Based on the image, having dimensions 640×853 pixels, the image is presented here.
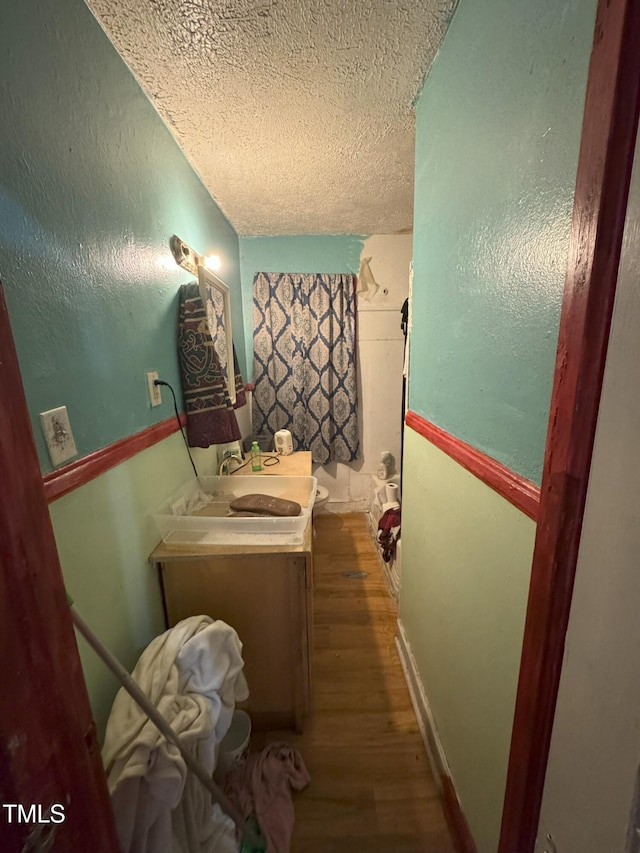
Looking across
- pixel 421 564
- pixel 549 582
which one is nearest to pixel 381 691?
pixel 421 564

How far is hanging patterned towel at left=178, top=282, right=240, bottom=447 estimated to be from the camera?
1.33 metres

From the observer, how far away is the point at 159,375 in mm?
1170

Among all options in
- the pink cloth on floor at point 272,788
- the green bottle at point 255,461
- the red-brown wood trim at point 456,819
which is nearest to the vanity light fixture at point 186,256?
the green bottle at point 255,461

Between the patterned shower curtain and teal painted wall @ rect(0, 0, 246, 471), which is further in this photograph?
the patterned shower curtain

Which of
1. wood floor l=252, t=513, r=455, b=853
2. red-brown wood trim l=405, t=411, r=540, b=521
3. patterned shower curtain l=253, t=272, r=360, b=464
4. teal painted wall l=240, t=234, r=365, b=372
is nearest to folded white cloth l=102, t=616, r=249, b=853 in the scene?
wood floor l=252, t=513, r=455, b=853

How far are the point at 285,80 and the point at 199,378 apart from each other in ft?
3.50

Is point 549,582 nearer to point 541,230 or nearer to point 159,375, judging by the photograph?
point 541,230

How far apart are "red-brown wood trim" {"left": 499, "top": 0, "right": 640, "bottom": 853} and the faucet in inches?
63.7

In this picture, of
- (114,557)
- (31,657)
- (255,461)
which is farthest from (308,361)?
(31,657)

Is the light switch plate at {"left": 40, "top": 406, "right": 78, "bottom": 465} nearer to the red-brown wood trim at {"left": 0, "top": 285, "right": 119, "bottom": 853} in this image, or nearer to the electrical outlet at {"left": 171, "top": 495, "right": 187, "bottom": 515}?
the red-brown wood trim at {"left": 0, "top": 285, "right": 119, "bottom": 853}

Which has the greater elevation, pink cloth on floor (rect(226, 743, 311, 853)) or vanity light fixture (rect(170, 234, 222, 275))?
vanity light fixture (rect(170, 234, 222, 275))

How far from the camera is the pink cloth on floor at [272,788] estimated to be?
3.05 ft

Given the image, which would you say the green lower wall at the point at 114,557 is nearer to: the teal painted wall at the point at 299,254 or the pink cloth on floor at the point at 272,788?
the pink cloth on floor at the point at 272,788

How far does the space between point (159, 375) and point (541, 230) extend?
117 centimetres
